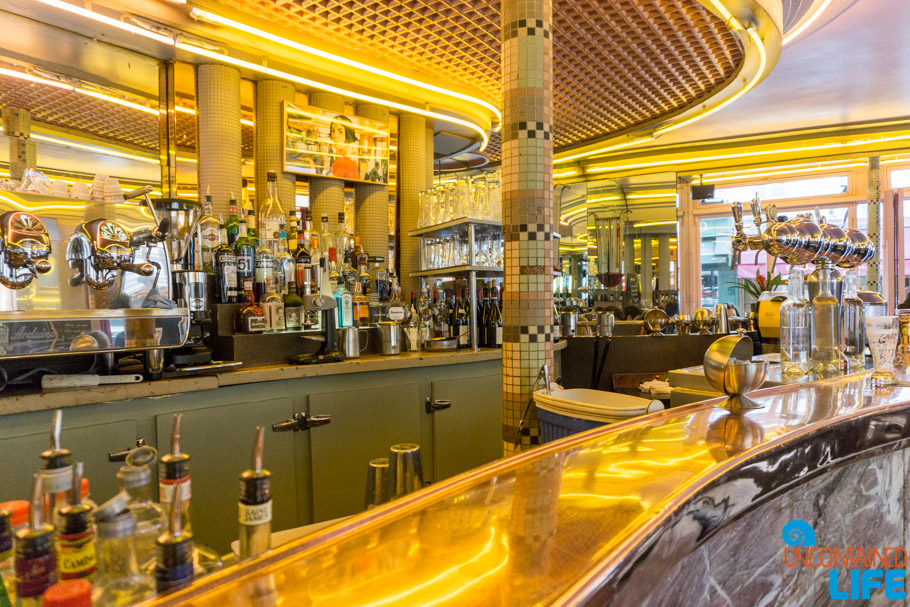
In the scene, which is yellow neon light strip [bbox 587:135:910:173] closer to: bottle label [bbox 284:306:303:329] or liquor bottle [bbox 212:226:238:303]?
bottle label [bbox 284:306:303:329]

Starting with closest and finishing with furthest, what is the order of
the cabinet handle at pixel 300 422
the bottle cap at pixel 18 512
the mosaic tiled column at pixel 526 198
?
the bottle cap at pixel 18 512 → the mosaic tiled column at pixel 526 198 → the cabinet handle at pixel 300 422

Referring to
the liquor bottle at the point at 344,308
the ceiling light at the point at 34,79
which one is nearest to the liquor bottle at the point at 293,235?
the liquor bottle at the point at 344,308

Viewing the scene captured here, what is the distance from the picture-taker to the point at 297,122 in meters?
3.70

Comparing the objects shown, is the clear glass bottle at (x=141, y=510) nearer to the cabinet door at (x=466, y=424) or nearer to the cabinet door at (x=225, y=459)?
the cabinet door at (x=225, y=459)

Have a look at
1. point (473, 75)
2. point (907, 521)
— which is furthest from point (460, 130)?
point (907, 521)

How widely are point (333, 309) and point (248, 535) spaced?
2.11 meters

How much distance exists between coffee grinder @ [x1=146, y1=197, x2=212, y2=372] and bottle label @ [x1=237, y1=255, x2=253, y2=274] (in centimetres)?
20

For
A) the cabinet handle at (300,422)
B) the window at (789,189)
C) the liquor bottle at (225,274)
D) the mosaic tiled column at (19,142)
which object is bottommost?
the cabinet handle at (300,422)

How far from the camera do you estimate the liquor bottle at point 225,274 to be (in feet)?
8.21

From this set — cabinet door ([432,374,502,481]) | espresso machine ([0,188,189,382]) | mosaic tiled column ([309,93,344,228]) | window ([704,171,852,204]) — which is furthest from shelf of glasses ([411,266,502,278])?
window ([704,171,852,204])

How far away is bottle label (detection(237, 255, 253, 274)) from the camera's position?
8.42 ft

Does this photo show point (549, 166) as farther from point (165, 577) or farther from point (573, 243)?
point (573, 243)

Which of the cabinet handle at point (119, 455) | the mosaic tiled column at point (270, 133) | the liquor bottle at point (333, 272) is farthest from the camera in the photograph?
the mosaic tiled column at point (270, 133)

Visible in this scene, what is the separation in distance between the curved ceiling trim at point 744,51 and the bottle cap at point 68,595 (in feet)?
11.6
